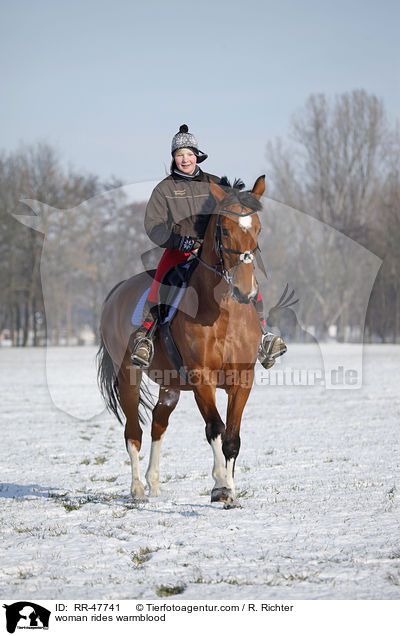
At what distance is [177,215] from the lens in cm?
588

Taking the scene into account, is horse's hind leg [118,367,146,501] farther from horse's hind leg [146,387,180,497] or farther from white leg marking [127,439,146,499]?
horse's hind leg [146,387,180,497]

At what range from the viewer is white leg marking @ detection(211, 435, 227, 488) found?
5.21m

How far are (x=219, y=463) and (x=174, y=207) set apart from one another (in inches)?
94.1

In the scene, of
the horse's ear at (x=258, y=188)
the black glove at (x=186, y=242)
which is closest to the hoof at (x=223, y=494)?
the black glove at (x=186, y=242)

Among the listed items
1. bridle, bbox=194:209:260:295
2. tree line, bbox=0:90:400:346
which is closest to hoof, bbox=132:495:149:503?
bridle, bbox=194:209:260:295

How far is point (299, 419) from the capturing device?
11.7m

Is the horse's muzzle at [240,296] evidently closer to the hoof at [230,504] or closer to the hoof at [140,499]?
the hoof at [230,504]

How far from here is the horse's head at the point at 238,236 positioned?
15.4 feet

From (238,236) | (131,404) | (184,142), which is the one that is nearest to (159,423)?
(131,404)

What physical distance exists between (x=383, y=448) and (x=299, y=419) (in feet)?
10.9

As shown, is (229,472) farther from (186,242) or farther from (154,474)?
(186,242)

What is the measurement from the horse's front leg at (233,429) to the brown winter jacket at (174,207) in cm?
148
